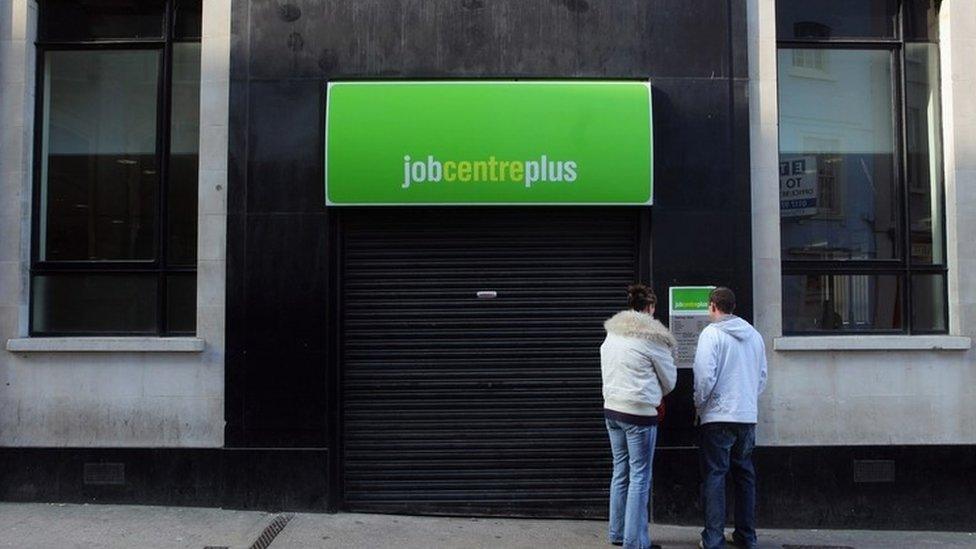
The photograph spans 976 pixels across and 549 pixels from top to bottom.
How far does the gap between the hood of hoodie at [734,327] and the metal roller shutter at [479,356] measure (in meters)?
1.17

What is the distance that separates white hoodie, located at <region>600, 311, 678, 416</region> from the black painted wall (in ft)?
3.55

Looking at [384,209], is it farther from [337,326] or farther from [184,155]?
[184,155]

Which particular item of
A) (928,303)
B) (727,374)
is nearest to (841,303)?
(928,303)

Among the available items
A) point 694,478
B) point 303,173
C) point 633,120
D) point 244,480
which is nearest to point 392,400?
point 244,480

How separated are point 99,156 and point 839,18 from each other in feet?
21.3

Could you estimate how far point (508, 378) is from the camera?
23.2 feet

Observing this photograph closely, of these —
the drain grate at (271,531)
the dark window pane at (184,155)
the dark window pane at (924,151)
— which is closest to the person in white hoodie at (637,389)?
the drain grate at (271,531)

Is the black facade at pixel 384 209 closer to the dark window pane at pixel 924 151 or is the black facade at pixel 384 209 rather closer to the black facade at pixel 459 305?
the black facade at pixel 459 305

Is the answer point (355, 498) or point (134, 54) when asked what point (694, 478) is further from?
point (134, 54)

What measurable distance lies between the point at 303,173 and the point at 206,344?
158 centimetres

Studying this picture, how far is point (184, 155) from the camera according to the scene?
7340mm

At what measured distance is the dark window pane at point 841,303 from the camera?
725cm

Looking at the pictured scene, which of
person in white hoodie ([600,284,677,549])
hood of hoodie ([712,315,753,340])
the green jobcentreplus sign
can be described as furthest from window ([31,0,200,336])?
hood of hoodie ([712,315,753,340])

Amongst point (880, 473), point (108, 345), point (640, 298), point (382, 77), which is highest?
point (382, 77)
